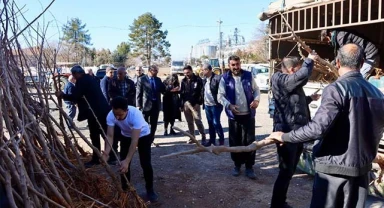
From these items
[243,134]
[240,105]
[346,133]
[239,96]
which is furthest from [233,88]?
[346,133]

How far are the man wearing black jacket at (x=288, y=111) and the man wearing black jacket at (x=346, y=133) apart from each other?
2.99 feet

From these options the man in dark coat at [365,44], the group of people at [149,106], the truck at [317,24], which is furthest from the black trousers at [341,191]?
the man in dark coat at [365,44]

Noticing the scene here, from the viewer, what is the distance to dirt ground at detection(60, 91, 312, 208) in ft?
13.2

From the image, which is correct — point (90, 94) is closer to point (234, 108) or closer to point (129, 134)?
point (129, 134)

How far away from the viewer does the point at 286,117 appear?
3.59 meters

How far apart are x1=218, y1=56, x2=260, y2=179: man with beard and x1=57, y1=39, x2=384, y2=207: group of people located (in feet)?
0.04

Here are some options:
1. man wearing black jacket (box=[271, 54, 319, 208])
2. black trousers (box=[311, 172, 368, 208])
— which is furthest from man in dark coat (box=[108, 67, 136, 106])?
black trousers (box=[311, 172, 368, 208])

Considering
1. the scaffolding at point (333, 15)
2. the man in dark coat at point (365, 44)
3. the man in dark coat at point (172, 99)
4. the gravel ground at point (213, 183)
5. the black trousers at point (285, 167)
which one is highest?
the scaffolding at point (333, 15)

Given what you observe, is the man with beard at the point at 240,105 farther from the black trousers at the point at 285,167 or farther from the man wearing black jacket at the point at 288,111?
the black trousers at the point at 285,167

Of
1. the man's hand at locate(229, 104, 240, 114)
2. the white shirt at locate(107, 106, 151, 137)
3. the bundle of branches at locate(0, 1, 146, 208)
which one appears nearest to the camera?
the bundle of branches at locate(0, 1, 146, 208)

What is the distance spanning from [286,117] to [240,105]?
3.57ft

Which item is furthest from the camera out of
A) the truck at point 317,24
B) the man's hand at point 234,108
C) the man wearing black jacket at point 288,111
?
the truck at point 317,24

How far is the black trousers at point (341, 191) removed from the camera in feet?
7.86

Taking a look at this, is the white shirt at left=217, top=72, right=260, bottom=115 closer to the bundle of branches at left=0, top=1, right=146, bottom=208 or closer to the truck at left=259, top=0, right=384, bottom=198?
the truck at left=259, top=0, right=384, bottom=198
